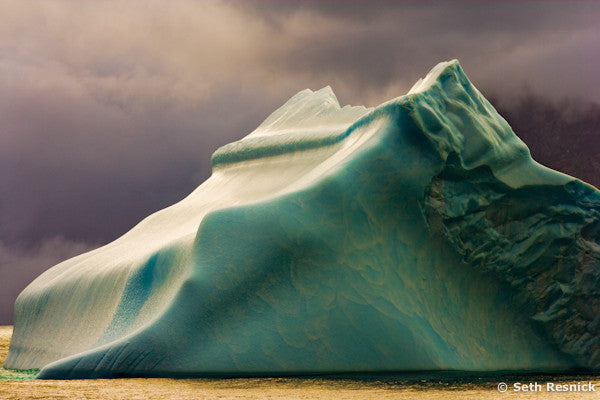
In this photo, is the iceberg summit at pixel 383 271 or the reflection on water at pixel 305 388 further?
the iceberg summit at pixel 383 271

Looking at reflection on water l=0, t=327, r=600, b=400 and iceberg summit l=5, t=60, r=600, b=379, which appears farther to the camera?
iceberg summit l=5, t=60, r=600, b=379

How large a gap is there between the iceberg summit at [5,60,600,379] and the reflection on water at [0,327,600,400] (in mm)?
445

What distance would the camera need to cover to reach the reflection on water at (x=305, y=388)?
383 inches

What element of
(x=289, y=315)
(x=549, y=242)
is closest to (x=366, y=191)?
(x=289, y=315)

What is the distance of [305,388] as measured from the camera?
34.1ft

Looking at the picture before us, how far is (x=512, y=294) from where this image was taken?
45.3 ft

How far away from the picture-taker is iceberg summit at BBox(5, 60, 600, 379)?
11766 millimetres

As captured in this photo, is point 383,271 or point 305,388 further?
point 383,271

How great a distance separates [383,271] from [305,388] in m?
2.89

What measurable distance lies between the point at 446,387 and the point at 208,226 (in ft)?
14.7

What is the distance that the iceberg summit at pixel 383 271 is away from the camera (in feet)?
38.6

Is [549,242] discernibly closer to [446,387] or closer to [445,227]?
[445,227]

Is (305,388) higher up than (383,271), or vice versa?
(383,271)

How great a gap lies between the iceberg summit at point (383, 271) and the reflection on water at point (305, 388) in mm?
445
